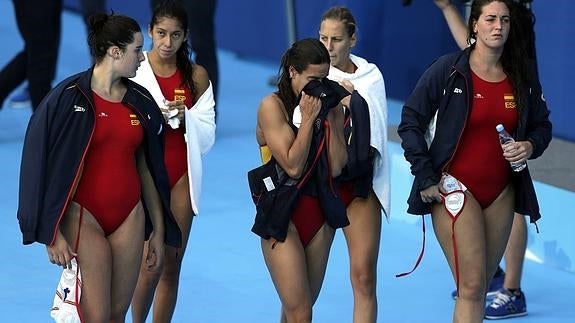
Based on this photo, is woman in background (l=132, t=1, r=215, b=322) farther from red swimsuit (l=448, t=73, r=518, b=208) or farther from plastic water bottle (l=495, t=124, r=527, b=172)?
plastic water bottle (l=495, t=124, r=527, b=172)

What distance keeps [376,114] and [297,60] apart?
2.45 feet

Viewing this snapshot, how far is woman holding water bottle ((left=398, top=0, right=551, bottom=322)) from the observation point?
610 centimetres

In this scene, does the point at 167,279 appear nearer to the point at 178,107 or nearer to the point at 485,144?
the point at 178,107

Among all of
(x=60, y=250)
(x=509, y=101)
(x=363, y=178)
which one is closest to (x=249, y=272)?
(x=363, y=178)

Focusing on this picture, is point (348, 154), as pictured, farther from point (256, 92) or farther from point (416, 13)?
point (256, 92)

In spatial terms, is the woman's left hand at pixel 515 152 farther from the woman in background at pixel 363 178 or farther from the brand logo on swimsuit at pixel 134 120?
the brand logo on swimsuit at pixel 134 120

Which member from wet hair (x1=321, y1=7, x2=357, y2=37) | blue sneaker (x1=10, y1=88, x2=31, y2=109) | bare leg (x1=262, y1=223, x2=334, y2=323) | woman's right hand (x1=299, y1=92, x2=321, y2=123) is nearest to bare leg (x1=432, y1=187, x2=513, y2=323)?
bare leg (x1=262, y1=223, x2=334, y2=323)

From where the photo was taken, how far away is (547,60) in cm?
1069

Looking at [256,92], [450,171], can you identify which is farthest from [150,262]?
[256,92]

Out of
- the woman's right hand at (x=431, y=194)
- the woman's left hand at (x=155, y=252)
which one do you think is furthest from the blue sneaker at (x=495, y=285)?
the woman's left hand at (x=155, y=252)

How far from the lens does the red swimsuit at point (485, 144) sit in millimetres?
6098

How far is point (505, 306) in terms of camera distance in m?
7.54

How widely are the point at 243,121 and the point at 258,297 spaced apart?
4741 mm

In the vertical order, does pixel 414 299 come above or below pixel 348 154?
below
